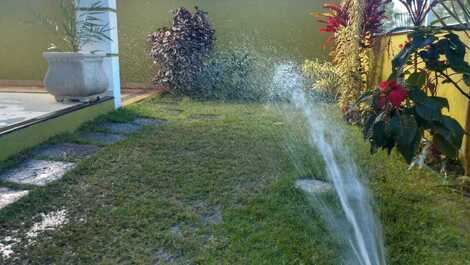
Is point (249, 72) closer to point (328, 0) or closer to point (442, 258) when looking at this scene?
point (328, 0)

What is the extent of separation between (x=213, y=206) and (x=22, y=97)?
3536 mm

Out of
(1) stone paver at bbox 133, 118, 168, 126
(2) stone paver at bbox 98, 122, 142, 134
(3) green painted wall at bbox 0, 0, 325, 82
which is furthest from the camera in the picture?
(3) green painted wall at bbox 0, 0, 325, 82

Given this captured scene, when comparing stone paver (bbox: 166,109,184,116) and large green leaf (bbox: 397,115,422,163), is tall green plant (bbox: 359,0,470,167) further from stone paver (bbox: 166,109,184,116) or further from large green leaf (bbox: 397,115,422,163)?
stone paver (bbox: 166,109,184,116)

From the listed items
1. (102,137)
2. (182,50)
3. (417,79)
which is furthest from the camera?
(182,50)

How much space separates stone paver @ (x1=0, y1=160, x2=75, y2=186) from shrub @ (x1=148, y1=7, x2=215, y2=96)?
346 centimetres

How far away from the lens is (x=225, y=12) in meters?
6.82

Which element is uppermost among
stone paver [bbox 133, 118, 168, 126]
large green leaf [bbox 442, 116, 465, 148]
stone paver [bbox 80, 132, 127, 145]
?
large green leaf [bbox 442, 116, 465, 148]

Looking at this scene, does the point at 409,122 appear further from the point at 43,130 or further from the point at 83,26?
the point at 83,26

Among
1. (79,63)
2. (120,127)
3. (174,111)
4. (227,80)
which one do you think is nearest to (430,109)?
(120,127)

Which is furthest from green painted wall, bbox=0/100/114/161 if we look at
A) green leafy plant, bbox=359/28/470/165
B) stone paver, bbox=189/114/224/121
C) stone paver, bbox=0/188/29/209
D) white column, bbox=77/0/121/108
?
green leafy plant, bbox=359/28/470/165

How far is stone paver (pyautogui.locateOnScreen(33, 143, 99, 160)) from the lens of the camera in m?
2.85

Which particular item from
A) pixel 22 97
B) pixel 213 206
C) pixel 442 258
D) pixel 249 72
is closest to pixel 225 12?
pixel 249 72

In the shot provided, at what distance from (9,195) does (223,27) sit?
17.3ft

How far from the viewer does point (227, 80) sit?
237 inches
